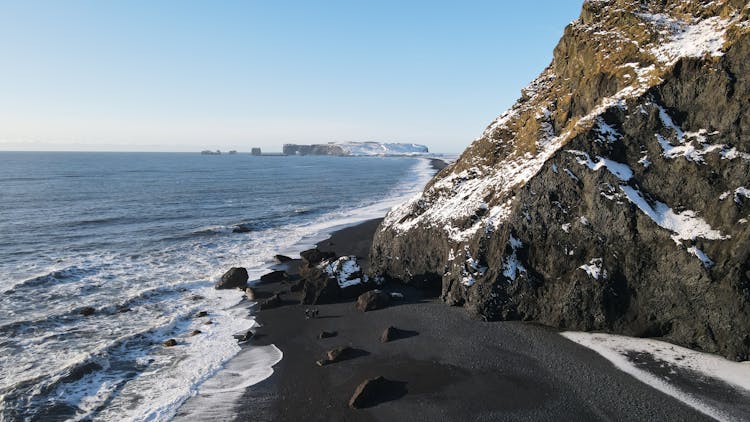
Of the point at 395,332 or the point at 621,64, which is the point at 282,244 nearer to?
the point at 395,332

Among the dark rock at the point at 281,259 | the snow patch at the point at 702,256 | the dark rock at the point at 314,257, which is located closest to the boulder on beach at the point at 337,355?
the dark rock at the point at 314,257

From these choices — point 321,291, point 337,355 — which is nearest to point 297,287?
point 321,291

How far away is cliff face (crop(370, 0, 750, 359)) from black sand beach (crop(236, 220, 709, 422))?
9.39 feet

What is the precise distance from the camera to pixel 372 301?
27766 millimetres

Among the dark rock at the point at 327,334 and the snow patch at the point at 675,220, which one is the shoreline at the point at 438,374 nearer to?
the dark rock at the point at 327,334

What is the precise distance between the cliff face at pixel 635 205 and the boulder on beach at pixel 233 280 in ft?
46.5

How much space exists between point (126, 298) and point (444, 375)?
22.7 m

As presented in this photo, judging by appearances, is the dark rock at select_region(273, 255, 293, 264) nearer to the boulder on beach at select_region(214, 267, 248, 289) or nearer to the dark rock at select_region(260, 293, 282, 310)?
the boulder on beach at select_region(214, 267, 248, 289)

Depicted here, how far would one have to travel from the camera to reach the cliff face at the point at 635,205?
21.1 metres

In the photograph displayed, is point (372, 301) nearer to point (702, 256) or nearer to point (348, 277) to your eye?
point (348, 277)

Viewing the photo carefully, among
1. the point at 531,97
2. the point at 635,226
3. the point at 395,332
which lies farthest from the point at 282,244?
the point at 635,226

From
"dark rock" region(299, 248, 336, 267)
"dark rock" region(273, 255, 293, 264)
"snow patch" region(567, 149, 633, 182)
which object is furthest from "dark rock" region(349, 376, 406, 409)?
"dark rock" region(273, 255, 293, 264)

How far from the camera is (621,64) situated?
2820cm

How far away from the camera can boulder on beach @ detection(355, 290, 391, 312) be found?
2769 centimetres
